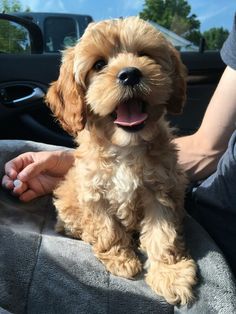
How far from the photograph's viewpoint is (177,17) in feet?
13.4

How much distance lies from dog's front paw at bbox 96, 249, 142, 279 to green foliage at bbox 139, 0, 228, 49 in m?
1.92

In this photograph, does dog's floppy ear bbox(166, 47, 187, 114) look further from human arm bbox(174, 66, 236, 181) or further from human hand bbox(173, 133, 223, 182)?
human hand bbox(173, 133, 223, 182)

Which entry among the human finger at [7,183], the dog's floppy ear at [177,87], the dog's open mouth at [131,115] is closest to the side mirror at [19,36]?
the human finger at [7,183]

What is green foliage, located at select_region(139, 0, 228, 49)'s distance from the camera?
3.88 meters

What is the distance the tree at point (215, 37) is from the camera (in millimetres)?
4133

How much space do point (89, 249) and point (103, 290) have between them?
40cm

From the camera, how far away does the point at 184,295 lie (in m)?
2.26

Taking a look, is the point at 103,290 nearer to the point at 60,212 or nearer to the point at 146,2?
the point at 60,212

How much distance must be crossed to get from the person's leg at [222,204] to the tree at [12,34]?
2.21 metres

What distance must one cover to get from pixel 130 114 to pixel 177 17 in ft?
6.13

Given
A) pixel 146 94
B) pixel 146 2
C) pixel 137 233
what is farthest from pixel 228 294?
pixel 146 2

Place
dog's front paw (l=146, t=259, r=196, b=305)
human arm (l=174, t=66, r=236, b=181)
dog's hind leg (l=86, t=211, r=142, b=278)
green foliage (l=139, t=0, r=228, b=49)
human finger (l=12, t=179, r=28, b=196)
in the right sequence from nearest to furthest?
1. dog's front paw (l=146, t=259, r=196, b=305)
2. dog's hind leg (l=86, t=211, r=142, b=278)
3. human arm (l=174, t=66, r=236, b=181)
4. human finger (l=12, t=179, r=28, b=196)
5. green foliage (l=139, t=0, r=228, b=49)

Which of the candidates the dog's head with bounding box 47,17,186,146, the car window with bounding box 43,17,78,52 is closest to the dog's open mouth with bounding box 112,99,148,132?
the dog's head with bounding box 47,17,186,146

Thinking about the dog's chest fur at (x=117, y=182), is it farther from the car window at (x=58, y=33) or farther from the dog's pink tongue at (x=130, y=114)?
the car window at (x=58, y=33)
